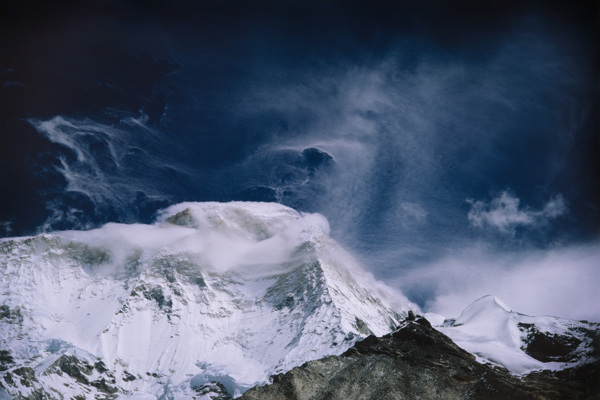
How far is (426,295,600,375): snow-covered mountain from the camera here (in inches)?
5463

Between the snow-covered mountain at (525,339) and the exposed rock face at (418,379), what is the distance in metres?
6.39

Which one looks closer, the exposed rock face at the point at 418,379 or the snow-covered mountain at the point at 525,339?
the exposed rock face at the point at 418,379

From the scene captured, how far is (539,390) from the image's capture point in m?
122

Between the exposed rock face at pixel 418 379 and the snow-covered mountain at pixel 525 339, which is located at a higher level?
the snow-covered mountain at pixel 525 339

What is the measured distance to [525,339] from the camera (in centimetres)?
15638

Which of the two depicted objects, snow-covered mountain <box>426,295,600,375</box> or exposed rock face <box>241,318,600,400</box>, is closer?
exposed rock face <box>241,318,600,400</box>

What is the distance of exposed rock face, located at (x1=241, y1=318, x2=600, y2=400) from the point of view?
12269 centimetres

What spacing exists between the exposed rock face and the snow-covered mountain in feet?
21.0

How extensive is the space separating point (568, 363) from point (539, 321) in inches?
1078

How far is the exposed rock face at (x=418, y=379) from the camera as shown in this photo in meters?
123

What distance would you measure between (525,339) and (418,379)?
42589mm

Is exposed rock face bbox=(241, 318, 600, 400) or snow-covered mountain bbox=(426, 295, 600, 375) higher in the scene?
snow-covered mountain bbox=(426, 295, 600, 375)

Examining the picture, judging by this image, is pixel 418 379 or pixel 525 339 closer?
pixel 418 379

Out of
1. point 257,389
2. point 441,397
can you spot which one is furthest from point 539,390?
point 257,389
